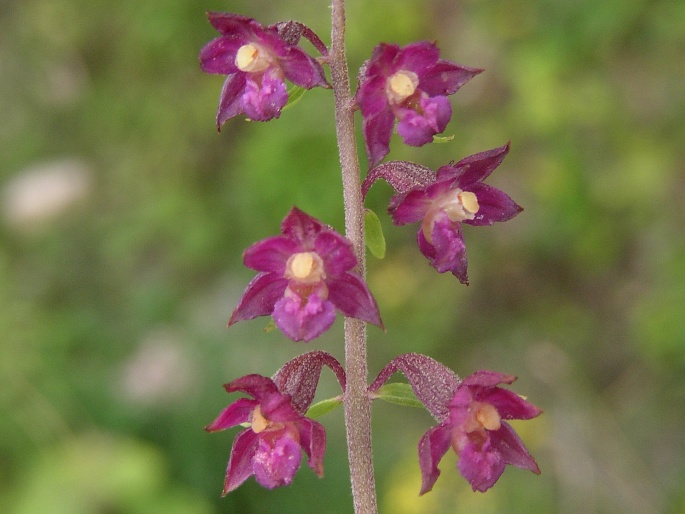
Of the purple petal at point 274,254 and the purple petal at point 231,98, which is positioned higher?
the purple petal at point 231,98

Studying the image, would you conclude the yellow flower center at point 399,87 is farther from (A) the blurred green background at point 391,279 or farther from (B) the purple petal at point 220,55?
(A) the blurred green background at point 391,279

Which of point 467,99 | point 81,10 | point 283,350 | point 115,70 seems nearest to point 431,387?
point 283,350

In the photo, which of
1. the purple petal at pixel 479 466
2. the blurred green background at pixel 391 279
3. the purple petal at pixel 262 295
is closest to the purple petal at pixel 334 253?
the purple petal at pixel 262 295

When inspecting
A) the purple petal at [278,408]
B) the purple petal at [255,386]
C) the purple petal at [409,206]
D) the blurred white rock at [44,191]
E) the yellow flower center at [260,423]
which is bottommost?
the blurred white rock at [44,191]

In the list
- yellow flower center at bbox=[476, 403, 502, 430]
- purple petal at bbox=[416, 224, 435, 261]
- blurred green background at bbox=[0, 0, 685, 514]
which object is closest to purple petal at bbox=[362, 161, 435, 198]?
purple petal at bbox=[416, 224, 435, 261]

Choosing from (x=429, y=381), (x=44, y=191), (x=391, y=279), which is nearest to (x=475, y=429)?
(x=429, y=381)

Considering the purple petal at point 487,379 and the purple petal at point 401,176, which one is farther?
the purple petal at point 401,176

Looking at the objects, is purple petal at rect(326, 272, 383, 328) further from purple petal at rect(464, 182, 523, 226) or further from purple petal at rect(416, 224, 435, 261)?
purple petal at rect(464, 182, 523, 226)
